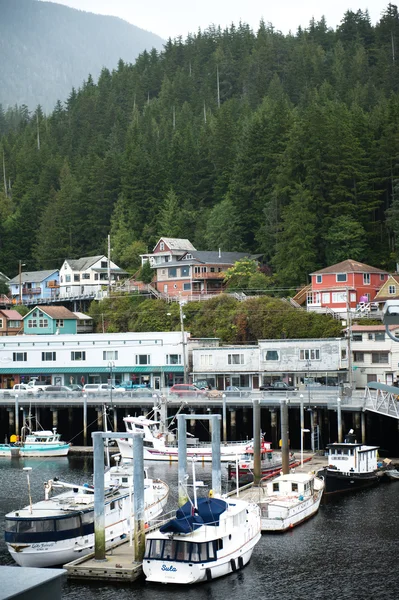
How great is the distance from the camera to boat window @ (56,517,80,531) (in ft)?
117

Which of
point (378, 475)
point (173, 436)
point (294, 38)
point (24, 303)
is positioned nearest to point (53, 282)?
point (24, 303)

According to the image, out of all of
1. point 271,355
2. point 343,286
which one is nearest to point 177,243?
point 343,286

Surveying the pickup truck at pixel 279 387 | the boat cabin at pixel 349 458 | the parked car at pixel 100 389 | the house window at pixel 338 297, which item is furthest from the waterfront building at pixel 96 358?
the boat cabin at pixel 349 458

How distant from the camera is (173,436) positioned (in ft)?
209

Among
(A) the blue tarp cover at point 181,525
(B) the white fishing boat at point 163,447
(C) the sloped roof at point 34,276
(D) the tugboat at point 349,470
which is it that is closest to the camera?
(A) the blue tarp cover at point 181,525

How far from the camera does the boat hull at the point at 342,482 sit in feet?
164

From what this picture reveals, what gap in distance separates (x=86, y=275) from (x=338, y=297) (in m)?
40.2

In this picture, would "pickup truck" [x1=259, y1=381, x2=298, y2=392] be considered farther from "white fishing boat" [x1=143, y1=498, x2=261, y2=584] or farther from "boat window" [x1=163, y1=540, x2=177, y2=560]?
"boat window" [x1=163, y1=540, x2=177, y2=560]

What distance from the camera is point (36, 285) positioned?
122312 millimetres

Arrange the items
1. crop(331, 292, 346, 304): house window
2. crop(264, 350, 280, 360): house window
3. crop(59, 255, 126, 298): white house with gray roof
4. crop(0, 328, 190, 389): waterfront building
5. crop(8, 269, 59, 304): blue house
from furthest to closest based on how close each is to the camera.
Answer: crop(8, 269, 59, 304): blue house < crop(59, 255, 126, 298): white house with gray roof < crop(331, 292, 346, 304): house window < crop(0, 328, 190, 389): waterfront building < crop(264, 350, 280, 360): house window

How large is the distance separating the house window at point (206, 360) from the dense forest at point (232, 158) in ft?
67.7

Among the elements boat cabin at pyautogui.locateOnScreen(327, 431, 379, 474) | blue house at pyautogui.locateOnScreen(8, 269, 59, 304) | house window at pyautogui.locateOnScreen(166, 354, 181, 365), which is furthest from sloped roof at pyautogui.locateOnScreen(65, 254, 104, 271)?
boat cabin at pyautogui.locateOnScreen(327, 431, 379, 474)

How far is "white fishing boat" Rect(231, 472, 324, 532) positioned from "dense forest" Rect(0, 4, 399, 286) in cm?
5291

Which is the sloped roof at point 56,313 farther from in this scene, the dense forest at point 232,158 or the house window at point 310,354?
the house window at point 310,354
